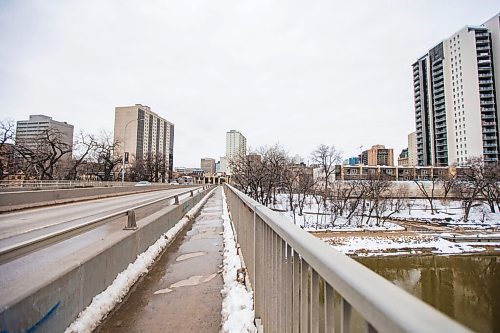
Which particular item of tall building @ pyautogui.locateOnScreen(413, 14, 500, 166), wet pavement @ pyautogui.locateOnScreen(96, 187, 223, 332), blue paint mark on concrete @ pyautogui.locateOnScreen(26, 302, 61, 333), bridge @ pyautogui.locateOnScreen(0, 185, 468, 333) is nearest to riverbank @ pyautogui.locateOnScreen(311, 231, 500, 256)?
wet pavement @ pyautogui.locateOnScreen(96, 187, 223, 332)

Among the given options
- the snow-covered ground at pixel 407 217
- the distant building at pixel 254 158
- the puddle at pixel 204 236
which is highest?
the distant building at pixel 254 158

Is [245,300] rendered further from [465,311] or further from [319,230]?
[319,230]

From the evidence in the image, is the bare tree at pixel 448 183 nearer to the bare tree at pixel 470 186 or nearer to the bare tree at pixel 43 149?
the bare tree at pixel 470 186

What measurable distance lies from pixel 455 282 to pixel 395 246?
7.74 meters

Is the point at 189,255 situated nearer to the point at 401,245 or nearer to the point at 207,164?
the point at 401,245

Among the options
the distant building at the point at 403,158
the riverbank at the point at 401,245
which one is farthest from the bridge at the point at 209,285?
the distant building at the point at 403,158

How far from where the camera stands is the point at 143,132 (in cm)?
8412

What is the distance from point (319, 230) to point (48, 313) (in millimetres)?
38212

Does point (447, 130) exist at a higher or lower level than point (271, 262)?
higher

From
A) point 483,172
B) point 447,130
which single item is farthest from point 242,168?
point 447,130

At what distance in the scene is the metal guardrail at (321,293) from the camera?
0.71m

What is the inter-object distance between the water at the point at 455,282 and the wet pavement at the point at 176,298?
14.3 meters

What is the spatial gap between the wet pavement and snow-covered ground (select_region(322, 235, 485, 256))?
89.6 feet

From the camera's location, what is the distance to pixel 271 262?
2605 millimetres
